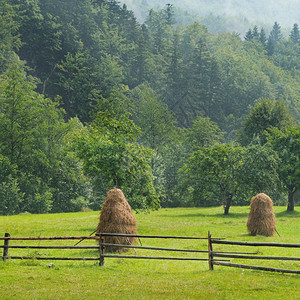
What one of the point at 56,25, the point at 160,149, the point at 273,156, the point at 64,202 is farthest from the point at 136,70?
the point at 273,156

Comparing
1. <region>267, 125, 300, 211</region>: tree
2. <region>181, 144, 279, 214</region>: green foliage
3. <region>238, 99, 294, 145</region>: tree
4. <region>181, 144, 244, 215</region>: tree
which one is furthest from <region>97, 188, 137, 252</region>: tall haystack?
<region>238, 99, 294, 145</region>: tree

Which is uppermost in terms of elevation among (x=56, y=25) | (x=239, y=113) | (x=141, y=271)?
(x=56, y=25)

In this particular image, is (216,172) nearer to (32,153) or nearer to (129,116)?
(32,153)

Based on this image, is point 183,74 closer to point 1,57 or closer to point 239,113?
→ point 239,113

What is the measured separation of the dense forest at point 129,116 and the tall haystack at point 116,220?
13854 millimetres

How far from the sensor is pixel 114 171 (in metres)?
38.2

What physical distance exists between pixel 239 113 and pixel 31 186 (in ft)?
272

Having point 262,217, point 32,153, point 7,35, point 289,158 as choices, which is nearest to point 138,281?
point 262,217

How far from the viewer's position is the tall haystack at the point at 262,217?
31422mm

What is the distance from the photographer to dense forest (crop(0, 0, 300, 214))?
5141 centimetres

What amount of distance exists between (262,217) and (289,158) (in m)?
25.1

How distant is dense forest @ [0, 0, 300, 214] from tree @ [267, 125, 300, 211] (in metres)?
0.13

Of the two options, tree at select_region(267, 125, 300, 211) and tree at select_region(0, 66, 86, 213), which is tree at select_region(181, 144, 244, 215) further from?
tree at select_region(0, 66, 86, 213)

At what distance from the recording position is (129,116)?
113 meters
